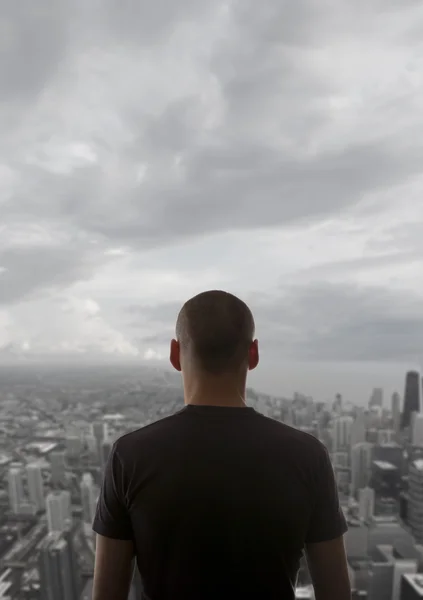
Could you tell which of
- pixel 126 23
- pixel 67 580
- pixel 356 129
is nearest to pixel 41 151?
pixel 126 23

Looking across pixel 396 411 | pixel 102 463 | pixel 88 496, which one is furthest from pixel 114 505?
pixel 396 411

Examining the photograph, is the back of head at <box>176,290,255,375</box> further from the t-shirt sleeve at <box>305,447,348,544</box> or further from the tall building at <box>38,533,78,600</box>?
the tall building at <box>38,533,78,600</box>

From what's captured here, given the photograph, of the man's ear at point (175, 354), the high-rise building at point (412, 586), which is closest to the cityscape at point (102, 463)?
the high-rise building at point (412, 586)

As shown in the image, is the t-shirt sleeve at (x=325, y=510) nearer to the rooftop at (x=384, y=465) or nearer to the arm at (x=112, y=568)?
the arm at (x=112, y=568)

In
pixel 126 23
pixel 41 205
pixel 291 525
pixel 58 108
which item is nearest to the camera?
pixel 291 525

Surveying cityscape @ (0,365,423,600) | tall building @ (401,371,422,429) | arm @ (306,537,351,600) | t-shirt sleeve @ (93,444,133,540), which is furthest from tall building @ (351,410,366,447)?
t-shirt sleeve @ (93,444,133,540)

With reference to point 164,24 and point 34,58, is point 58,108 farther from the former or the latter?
point 164,24

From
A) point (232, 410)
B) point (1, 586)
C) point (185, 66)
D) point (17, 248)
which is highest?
point (185, 66)

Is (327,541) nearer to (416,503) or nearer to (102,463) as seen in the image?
(102,463)
